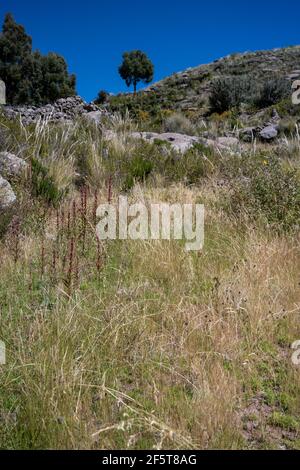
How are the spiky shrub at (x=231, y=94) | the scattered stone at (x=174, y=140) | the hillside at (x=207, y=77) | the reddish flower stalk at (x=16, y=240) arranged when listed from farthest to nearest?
the hillside at (x=207, y=77) < the spiky shrub at (x=231, y=94) < the scattered stone at (x=174, y=140) < the reddish flower stalk at (x=16, y=240)

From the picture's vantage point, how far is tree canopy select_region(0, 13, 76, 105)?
98.6ft

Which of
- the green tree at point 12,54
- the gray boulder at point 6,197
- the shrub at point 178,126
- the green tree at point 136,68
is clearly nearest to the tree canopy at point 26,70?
the green tree at point 12,54

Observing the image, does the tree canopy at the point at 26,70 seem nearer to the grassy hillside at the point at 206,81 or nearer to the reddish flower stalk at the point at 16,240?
the grassy hillside at the point at 206,81

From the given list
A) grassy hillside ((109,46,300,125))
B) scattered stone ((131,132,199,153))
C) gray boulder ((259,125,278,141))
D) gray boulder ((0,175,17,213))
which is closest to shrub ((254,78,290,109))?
grassy hillside ((109,46,300,125))

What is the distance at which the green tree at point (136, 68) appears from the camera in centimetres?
4316

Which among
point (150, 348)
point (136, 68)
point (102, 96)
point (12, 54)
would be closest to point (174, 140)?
point (150, 348)

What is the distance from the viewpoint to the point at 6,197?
13.7 ft

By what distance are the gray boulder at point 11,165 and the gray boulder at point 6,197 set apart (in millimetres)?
549

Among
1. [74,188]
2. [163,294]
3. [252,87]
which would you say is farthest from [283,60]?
[163,294]

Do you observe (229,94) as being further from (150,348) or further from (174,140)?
(150,348)

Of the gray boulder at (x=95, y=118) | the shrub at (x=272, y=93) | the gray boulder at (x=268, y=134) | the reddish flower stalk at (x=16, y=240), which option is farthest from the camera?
the shrub at (x=272, y=93)

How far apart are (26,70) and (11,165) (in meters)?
29.1

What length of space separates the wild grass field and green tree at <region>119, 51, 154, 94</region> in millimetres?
42107

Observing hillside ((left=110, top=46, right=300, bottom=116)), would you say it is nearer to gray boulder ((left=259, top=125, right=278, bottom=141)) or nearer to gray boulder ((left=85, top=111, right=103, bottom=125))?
gray boulder ((left=259, top=125, right=278, bottom=141))
